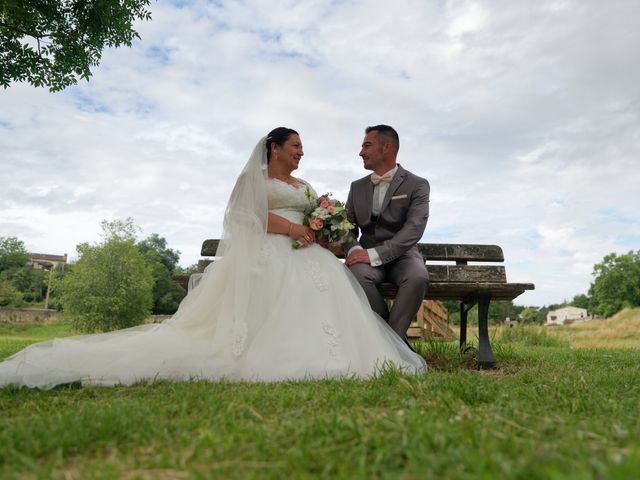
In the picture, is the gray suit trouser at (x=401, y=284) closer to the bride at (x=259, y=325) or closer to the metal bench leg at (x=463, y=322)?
the bride at (x=259, y=325)

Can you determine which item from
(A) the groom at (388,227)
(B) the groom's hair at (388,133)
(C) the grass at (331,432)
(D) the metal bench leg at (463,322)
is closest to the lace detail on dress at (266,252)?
(A) the groom at (388,227)

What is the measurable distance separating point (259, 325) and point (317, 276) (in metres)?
0.81

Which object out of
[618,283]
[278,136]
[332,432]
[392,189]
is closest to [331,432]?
[332,432]

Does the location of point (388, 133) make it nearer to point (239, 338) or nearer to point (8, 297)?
point (239, 338)

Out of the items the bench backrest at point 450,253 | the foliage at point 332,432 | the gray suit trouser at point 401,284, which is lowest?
the foliage at point 332,432

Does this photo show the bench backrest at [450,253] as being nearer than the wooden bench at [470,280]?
No

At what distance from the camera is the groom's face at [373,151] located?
21.5 ft

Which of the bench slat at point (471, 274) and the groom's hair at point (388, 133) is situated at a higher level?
the groom's hair at point (388, 133)

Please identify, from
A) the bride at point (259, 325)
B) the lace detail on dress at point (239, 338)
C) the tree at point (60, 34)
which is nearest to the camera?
the bride at point (259, 325)

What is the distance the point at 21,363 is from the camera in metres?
4.32

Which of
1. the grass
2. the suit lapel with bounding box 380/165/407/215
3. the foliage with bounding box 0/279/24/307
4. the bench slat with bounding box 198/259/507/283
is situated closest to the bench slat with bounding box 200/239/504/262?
the bench slat with bounding box 198/259/507/283

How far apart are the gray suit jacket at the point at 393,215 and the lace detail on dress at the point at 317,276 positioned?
813 millimetres

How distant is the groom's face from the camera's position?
21.5 ft

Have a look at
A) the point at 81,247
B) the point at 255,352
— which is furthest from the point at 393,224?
the point at 81,247
